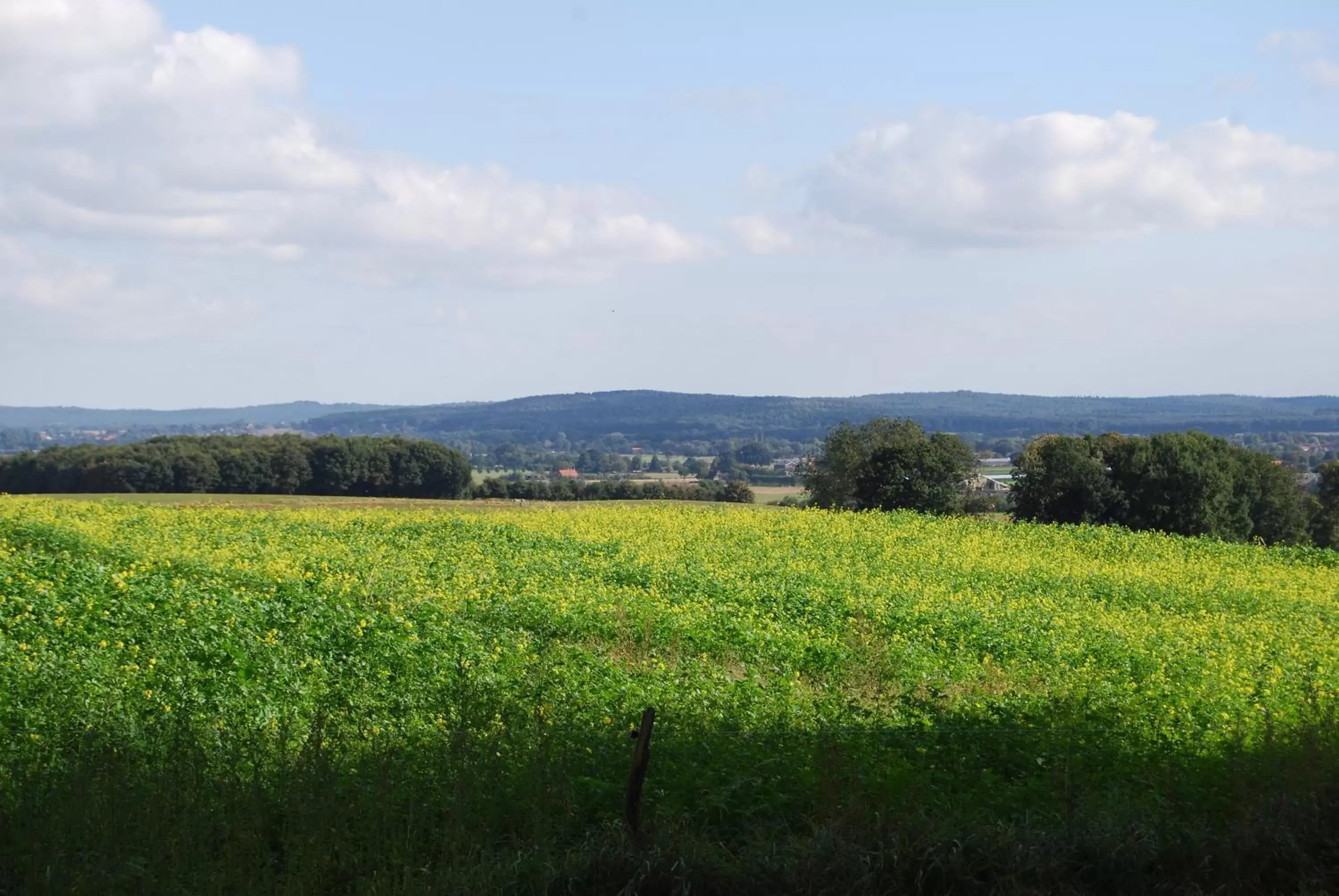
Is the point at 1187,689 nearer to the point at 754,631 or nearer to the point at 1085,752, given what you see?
the point at 1085,752

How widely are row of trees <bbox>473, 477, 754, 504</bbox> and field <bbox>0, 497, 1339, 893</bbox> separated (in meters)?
43.6

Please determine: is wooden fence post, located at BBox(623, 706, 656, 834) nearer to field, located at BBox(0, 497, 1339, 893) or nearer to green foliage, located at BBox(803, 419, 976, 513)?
field, located at BBox(0, 497, 1339, 893)

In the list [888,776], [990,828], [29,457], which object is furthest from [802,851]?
[29,457]

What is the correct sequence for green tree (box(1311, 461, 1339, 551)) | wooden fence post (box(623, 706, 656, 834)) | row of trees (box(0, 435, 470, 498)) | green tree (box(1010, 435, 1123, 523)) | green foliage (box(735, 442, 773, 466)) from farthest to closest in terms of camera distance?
1. green foliage (box(735, 442, 773, 466))
2. green tree (box(1311, 461, 1339, 551))
3. row of trees (box(0, 435, 470, 498))
4. green tree (box(1010, 435, 1123, 523))
5. wooden fence post (box(623, 706, 656, 834))

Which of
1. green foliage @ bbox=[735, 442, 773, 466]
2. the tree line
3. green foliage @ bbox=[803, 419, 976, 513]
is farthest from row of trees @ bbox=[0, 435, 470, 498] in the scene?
green foliage @ bbox=[735, 442, 773, 466]

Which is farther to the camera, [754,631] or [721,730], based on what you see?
[754,631]

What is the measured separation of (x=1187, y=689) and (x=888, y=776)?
20.0ft

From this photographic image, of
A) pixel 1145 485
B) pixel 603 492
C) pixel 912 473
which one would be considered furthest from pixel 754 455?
pixel 1145 485

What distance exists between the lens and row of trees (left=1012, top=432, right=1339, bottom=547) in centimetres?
5422

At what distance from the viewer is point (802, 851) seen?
7.29m

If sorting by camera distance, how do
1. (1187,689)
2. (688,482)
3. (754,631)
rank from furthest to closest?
(688,482), (754,631), (1187,689)

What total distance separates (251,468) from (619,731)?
61587 mm

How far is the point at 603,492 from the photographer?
249 ft

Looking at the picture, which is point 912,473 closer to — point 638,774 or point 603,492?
point 603,492
